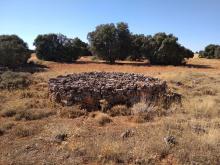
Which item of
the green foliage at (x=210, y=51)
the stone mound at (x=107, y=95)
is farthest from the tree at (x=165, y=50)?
the stone mound at (x=107, y=95)

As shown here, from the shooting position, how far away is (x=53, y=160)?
7242 millimetres

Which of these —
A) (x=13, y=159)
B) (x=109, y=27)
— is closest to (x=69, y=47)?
(x=109, y=27)

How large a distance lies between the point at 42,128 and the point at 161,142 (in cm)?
363

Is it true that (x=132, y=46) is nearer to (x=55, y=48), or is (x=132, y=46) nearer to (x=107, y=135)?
(x=55, y=48)

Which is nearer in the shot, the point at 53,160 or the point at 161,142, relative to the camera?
the point at 53,160

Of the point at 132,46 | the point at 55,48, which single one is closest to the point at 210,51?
the point at 132,46

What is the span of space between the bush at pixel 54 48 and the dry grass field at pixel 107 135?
26.7 metres

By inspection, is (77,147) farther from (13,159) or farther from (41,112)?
(41,112)

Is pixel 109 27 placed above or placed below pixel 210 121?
above

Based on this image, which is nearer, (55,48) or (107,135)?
(107,135)

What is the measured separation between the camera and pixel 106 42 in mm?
39656

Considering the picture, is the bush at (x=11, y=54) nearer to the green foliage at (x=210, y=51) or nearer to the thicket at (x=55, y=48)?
the thicket at (x=55, y=48)

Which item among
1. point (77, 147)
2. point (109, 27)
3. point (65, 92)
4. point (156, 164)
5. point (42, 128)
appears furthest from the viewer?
point (109, 27)

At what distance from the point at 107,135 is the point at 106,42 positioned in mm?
31240
